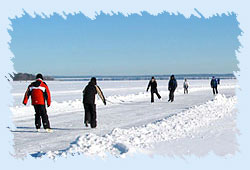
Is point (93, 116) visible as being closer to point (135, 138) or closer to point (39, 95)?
point (39, 95)

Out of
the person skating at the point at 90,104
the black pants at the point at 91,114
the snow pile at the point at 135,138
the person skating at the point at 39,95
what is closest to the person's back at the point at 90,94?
the person skating at the point at 90,104

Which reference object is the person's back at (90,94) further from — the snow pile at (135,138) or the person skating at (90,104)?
the snow pile at (135,138)

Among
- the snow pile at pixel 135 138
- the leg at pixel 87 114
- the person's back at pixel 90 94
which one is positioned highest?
the person's back at pixel 90 94

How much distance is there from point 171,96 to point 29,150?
15.0m

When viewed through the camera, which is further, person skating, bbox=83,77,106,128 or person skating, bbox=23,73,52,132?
person skating, bbox=83,77,106,128

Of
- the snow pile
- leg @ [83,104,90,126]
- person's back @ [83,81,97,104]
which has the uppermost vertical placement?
person's back @ [83,81,97,104]

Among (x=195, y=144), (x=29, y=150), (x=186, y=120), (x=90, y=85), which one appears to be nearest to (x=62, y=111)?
(x=90, y=85)

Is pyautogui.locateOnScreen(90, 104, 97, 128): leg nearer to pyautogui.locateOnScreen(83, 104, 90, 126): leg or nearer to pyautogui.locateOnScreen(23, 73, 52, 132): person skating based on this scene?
pyautogui.locateOnScreen(83, 104, 90, 126): leg

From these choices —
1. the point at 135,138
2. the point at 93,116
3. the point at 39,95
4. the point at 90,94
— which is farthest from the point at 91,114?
the point at 135,138

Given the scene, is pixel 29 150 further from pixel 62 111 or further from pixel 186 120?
pixel 62 111

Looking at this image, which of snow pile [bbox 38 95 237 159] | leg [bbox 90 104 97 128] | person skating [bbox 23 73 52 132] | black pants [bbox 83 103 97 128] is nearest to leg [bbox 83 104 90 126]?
black pants [bbox 83 103 97 128]

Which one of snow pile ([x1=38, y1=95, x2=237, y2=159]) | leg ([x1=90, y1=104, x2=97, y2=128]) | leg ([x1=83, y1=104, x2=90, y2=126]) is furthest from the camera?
leg ([x1=83, y1=104, x2=90, y2=126])

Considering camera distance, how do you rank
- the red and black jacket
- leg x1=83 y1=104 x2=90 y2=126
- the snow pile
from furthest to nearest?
leg x1=83 y1=104 x2=90 y2=126 → the red and black jacket → the snow pile

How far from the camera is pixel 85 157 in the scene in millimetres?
5984
